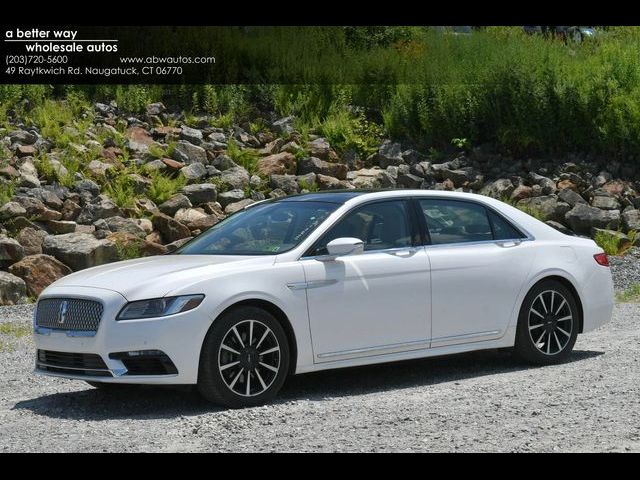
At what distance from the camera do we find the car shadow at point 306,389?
8438 mm

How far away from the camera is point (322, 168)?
2052cm

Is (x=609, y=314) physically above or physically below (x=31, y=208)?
below

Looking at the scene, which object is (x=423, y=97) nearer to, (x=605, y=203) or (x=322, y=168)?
(x=322, y=168)

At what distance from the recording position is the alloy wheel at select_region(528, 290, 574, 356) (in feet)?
32.8

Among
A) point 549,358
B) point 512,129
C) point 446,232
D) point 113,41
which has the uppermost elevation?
point 113,41

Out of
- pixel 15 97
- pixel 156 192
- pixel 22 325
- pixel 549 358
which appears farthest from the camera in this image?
pixel 15 97

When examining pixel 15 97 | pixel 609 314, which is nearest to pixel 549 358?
pixel 609 314

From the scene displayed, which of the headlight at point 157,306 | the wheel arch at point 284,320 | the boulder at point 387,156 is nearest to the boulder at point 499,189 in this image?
the boulder at point 387,156

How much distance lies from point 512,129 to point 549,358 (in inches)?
484

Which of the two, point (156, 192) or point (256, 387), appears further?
point (156, 192)

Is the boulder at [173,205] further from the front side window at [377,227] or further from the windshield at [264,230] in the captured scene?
the front side window at [377,227]

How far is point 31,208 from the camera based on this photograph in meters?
17.3

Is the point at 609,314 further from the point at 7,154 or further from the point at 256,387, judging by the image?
the point at 7,154

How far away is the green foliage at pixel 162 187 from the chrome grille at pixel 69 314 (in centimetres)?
1005
